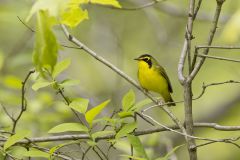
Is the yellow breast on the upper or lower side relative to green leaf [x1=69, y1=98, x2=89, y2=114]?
upper

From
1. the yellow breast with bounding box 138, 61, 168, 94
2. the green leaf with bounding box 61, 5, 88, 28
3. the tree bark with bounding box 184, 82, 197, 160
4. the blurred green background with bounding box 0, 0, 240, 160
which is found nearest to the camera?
the green leaf with bounding box 61, 5, 88, 28

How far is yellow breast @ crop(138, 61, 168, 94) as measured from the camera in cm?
546

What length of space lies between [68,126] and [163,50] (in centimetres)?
566

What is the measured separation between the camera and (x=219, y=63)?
28.9 ft

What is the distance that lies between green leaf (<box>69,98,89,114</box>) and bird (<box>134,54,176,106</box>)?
2791mm

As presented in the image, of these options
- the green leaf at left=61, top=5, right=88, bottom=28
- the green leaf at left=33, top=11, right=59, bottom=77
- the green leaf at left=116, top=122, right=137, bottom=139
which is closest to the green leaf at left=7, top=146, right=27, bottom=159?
the green leaf at left=116, top=122, right=137, bottom=139

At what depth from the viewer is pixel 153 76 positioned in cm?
552

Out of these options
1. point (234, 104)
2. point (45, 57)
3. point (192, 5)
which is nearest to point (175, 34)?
point (234, 104)

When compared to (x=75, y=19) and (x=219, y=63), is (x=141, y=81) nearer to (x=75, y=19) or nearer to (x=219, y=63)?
(x=75, y=19)

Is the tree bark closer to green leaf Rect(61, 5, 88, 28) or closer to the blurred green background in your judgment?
green leaf Rect(61, 5, 88, 28)

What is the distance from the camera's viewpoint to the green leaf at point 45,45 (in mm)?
1723

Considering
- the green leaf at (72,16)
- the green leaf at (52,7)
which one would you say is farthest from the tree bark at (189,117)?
the green leaf at (52,7)

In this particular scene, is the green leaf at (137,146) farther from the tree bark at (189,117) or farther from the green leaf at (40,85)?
the green leaf at (40,85)

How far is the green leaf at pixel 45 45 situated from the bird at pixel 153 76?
3716mm
